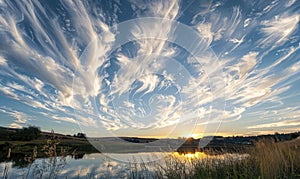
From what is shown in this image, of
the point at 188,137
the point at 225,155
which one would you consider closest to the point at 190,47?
the point at 188,137

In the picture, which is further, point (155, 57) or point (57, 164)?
point (155, 57)

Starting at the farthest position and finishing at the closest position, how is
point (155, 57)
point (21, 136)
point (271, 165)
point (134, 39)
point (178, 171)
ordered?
point (21, 136), point (155, 57), point (134, 39), point (178, 171), point (271, 165)

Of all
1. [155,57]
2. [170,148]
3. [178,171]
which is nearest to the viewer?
[178,171]

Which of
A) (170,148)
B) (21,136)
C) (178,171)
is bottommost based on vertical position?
(178,171)

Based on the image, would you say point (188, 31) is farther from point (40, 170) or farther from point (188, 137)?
point (40, 170)

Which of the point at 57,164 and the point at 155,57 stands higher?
the point at 155,57

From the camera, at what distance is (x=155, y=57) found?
2009 centimetres

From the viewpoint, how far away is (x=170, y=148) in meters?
10.8

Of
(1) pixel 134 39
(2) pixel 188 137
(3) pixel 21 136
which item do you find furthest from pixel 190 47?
(3) pixel 21 136

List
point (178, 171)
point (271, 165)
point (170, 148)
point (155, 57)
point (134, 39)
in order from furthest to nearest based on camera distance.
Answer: point (155, 57) < point (134, 39) < point (170, 148) < point (178, 171) < point (271, 165)

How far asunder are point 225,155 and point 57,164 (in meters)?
8.82

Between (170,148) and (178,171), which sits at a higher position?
(170,148)

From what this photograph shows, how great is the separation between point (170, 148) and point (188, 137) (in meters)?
Answer: 6.12

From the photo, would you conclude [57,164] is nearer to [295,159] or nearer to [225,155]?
[295,159]
